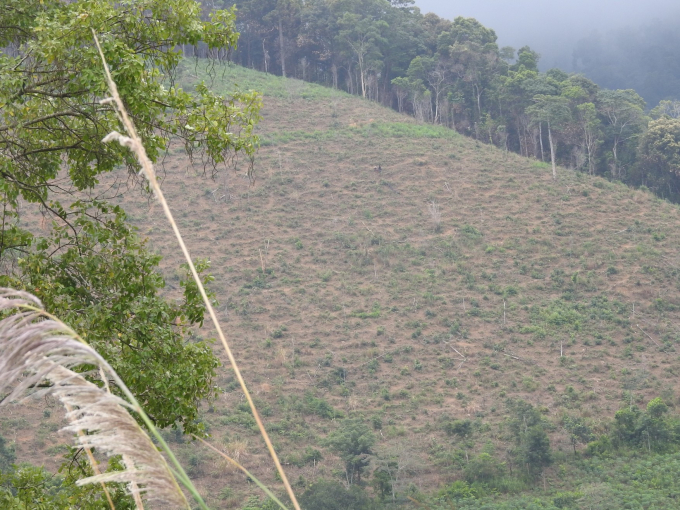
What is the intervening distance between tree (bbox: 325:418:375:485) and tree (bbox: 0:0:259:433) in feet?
38.0

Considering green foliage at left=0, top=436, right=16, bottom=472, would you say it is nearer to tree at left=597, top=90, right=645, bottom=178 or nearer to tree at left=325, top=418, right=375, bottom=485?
tree at left=325, top=418, right=375, bottom=485

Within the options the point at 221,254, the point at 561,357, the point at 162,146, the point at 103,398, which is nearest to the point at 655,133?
the point at 561,357

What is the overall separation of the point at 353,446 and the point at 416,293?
31.6ft

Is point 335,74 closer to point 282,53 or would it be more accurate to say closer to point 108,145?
point 282,53

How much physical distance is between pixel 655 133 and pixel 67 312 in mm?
39272

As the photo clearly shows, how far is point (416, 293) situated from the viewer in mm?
24266

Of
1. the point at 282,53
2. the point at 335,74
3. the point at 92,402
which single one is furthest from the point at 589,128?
the point at 92,402

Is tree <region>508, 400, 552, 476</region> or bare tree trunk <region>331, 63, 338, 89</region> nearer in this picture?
tree <region>508, 400, 552, 476</region>

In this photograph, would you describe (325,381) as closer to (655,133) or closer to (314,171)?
(314,171)

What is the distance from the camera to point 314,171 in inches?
1296

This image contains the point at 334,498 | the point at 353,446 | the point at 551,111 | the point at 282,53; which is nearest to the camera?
the point at 334,498

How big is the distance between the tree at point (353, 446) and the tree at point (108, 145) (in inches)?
456

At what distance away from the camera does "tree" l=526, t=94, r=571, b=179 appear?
3797cm

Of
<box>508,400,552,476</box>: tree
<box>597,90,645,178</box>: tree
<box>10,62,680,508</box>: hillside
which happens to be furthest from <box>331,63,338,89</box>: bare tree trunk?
<box>508,400,552,476</box>: tree
